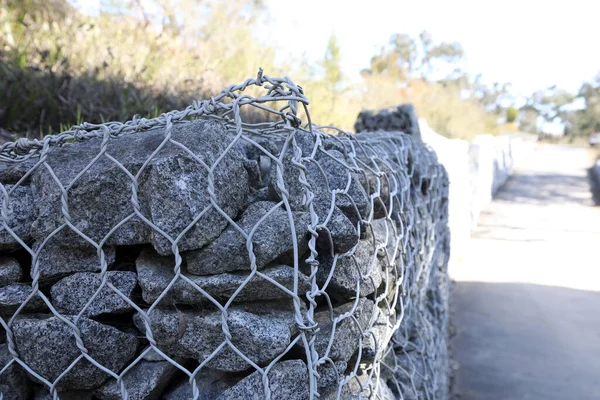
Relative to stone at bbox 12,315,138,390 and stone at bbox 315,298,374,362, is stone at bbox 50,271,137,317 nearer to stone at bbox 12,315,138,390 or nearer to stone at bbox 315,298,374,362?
stone at bbox 12,315,138,390

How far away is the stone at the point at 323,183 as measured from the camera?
3.62 ft

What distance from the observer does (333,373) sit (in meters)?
1.09

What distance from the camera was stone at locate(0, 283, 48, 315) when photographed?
1.03m

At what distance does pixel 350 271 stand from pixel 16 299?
0.79 metres

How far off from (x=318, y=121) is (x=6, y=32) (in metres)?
2.73

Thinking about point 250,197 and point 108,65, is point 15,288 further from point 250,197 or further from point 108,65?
point 108,65

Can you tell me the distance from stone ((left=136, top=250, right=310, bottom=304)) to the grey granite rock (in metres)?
0.09

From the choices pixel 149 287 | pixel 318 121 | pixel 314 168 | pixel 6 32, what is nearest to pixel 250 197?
pixel 314 168

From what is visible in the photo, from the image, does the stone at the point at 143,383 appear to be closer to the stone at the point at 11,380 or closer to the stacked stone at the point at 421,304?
the stone at the point at 11,380

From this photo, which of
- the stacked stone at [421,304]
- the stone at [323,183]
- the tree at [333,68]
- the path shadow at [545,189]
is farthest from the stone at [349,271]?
the path shadow at [545,189]

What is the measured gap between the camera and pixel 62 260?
1.04 metres

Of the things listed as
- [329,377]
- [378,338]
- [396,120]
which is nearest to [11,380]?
[329,377]

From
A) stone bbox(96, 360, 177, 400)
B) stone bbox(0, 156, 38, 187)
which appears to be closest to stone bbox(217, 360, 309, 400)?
stone bbox(96, 360, 177, 400)

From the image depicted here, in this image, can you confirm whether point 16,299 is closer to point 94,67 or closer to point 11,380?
point 11,380
